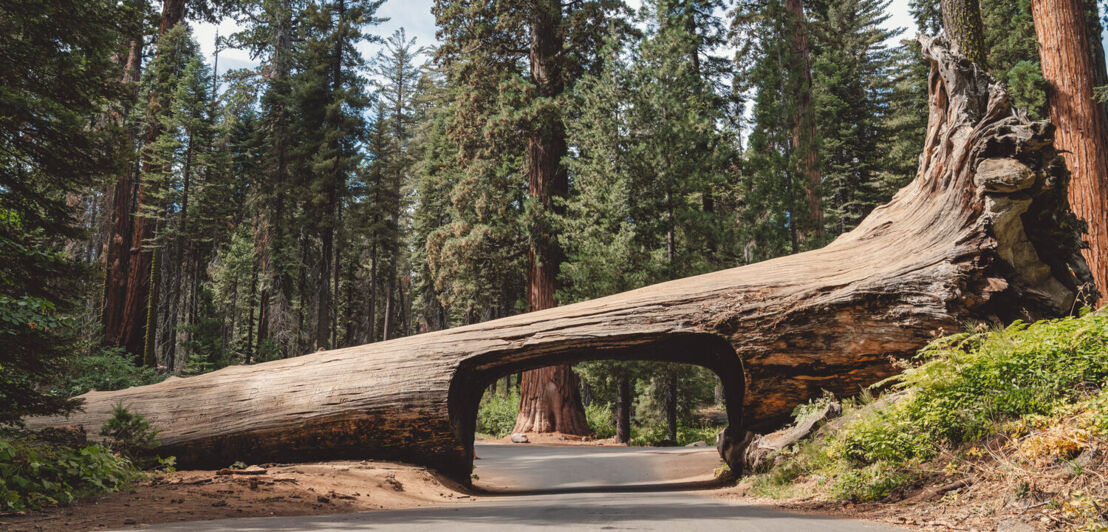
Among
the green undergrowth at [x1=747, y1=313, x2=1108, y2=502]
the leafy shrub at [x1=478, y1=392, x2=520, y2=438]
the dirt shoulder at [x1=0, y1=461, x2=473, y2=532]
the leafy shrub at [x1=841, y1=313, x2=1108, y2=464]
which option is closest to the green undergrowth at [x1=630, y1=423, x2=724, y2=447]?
the leafy shrub at [x1=478, y1=392, x2=520, y2=438]

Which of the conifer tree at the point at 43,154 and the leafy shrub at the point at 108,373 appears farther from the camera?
the leafy shrub at the point at 108,373

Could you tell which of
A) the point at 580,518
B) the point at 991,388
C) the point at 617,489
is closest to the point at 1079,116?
the point at 991,388

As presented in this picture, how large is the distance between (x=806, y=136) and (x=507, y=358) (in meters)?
11.7

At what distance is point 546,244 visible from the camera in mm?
18469

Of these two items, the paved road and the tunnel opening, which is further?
the tunnel opening

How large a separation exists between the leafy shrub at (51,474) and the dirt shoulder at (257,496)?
179mm

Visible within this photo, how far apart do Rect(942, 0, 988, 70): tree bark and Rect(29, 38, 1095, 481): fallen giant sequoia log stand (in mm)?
1644

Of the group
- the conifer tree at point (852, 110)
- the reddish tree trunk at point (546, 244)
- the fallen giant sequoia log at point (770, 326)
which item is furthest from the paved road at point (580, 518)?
the conifer tree at point (852, 110)

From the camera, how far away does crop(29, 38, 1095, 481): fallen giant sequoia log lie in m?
7.27

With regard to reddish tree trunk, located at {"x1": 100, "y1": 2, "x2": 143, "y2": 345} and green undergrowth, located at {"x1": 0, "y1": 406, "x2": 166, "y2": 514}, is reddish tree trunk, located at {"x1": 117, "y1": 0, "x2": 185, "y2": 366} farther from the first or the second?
green undergrowth, located at {"x1": 0, "y1": 406, "x2": 166, "y2": 514}

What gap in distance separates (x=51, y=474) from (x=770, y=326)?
8132 mm

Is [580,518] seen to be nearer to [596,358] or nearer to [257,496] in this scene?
[257,496]

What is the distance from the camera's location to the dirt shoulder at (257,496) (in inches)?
177

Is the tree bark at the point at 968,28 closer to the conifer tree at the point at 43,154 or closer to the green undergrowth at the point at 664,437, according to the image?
the green undergrowth at the point at 664,437
